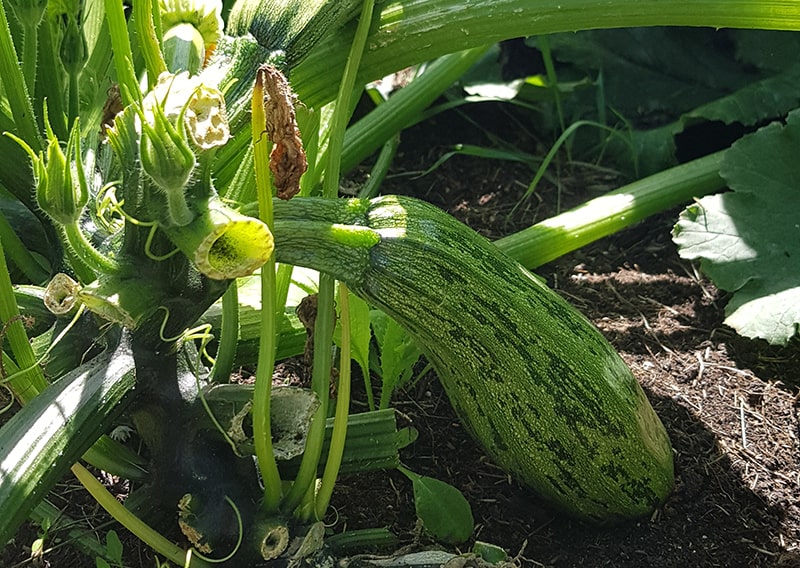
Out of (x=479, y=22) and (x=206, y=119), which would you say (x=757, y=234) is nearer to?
(x=479, y=22)

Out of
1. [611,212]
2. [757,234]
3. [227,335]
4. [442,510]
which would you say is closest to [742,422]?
Result: [757,234]

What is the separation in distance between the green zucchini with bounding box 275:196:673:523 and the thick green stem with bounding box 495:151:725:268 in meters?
0.55

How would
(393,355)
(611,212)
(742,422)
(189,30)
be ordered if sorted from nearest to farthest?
(189,30) < (393,355) < (742,422) < (611,212)

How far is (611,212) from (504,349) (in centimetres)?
89

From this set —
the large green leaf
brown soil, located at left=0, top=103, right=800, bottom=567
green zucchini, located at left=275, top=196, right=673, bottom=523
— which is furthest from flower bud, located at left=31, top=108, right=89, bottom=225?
the large green leaf

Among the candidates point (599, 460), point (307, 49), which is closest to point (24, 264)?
point (307, 49)

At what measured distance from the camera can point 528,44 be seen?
112 inches

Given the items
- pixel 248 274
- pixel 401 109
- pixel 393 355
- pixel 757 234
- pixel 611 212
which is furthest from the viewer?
pixel 401 109

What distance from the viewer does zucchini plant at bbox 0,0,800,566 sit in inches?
45.7

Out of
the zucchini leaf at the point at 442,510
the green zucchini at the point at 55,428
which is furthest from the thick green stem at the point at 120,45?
the zucchini leaf at the point at 442,510

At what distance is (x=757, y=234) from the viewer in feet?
6.88

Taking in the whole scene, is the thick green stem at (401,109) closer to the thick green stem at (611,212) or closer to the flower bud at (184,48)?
the thick green stem at (611,212)

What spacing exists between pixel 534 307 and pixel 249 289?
2.22 feet

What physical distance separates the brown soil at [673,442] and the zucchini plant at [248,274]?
0.08m
